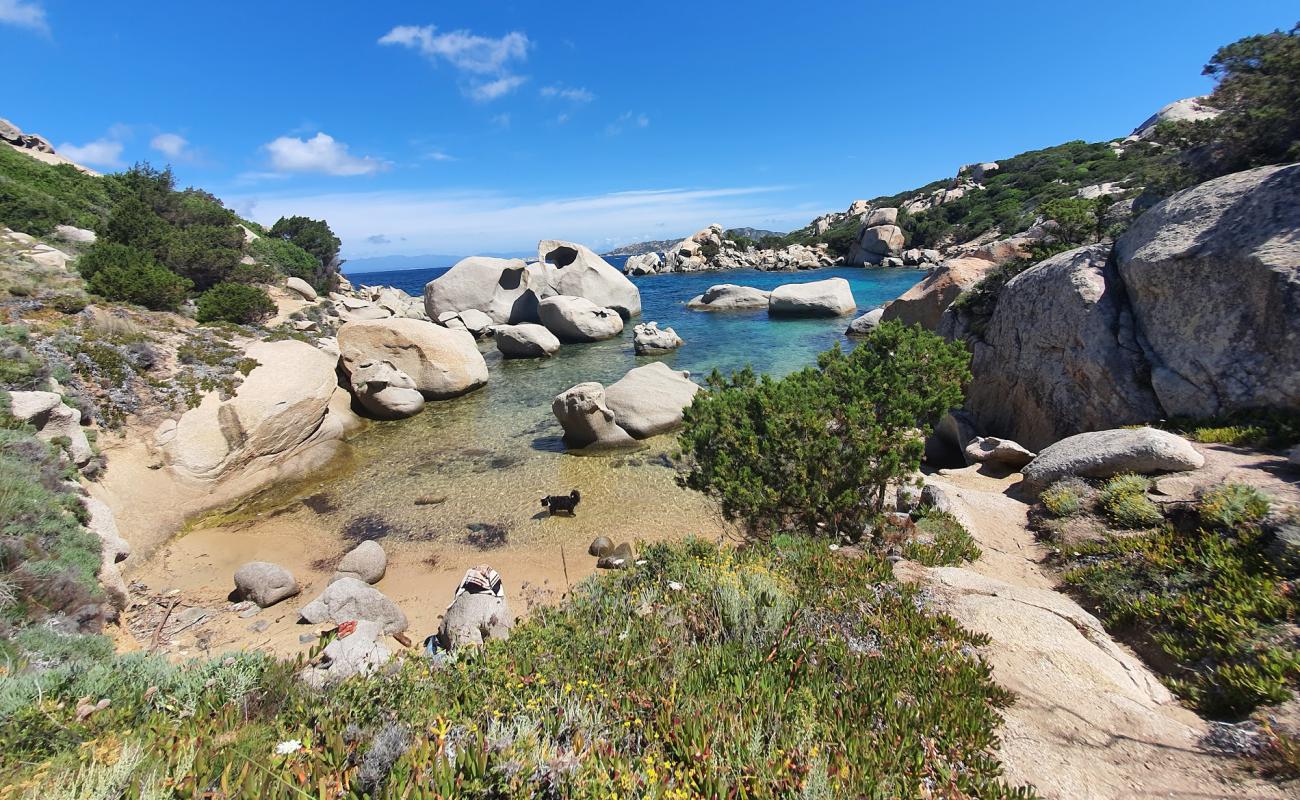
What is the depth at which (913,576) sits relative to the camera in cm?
689

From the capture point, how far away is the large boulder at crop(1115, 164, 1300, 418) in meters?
9.20

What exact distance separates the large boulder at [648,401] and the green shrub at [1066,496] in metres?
9.24

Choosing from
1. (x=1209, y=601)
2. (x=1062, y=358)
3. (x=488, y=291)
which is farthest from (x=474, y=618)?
(x=488, y=291)

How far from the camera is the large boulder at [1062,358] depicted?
11.5 meters

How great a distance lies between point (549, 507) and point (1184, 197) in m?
15.9

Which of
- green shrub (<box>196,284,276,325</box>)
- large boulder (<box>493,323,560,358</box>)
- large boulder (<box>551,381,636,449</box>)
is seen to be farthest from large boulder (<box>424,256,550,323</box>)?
large boulder (<box>551,381,636,449</box>)

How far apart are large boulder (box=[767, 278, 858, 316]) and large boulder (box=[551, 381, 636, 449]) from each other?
27.0m

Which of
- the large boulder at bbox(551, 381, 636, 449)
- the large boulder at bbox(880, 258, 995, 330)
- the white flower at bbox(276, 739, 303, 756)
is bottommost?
the large boulder at bbox(551, 381, 636, 449)

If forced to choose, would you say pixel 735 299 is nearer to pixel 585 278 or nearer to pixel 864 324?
pixel 585 278

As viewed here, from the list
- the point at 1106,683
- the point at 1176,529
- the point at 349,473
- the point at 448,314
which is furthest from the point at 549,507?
the point at 448,314

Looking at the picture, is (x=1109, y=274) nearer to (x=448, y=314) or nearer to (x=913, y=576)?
(x=913, y=576)

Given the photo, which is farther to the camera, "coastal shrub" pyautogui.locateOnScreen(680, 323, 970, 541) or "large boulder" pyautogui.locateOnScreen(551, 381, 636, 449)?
"large boulder" pyautogui.locateOnScreen(551, 381, 636, 449)

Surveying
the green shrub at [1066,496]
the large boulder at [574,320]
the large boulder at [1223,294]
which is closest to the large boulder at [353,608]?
the green shrub at [1066,496]

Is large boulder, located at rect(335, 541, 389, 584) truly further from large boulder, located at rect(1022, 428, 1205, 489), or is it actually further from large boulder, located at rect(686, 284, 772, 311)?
large boulder, located at rect(686, 284, 772, 311)
